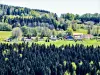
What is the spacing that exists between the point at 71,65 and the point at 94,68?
28.9 ft

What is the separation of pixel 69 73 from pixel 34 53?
33678mm

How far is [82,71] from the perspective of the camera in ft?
394

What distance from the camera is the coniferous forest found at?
118 meters

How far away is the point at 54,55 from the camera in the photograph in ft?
465

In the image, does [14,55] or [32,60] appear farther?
[14,55]

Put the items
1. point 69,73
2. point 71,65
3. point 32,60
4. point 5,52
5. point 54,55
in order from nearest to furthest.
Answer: point 69,73 → point 71,65 → point 32,60 → point 54,55 → point 5,52

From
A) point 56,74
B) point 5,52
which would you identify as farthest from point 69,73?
point 5,52

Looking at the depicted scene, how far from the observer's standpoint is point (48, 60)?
431 ft

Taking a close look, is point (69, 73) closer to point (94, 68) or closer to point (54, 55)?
point (94, 68)

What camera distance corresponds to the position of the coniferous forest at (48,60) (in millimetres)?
117875

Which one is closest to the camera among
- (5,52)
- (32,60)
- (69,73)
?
(69,73)

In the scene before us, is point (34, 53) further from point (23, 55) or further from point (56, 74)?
point (56, 74)

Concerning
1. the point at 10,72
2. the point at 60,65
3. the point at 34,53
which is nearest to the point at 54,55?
the point at 34,53

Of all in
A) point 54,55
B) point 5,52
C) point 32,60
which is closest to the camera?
point 32,60
